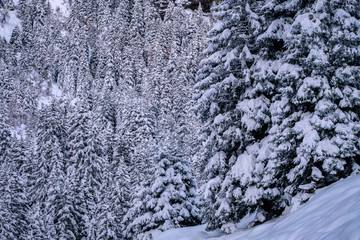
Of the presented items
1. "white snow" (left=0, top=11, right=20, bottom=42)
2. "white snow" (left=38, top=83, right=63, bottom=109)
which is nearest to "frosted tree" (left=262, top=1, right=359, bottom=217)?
"white snow" (left=38, top=83, right=63, bottom=109)

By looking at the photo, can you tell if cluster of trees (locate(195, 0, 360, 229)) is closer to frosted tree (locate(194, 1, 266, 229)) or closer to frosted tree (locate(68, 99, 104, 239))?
frosted tree (locate(194, 1, 266, 229))

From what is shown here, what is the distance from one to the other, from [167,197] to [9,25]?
12559 centimetres

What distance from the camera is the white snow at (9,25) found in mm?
122375

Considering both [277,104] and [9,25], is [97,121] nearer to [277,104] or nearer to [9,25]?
[277,104]

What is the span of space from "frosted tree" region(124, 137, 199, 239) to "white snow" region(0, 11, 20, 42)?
11236 centimetres

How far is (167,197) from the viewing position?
76.3ft

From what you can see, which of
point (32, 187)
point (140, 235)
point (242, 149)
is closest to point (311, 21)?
point (242, 149)

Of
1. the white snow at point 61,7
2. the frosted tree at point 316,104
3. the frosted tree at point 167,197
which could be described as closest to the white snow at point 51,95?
the white snow at point 61,7

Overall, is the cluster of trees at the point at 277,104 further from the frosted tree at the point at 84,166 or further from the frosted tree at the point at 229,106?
the frosted tree at the point at 84,166

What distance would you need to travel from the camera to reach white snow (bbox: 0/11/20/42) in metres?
122

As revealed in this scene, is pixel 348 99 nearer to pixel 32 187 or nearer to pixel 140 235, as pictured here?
pixel 140 235

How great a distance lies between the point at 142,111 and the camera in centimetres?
6078

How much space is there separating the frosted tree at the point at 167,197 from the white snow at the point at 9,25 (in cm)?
11236

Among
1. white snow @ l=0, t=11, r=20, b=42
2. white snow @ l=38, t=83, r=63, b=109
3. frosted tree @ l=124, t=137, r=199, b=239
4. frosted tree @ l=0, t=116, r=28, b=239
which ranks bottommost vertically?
frosted tree @ l=124, t=137, r=199, b=239
